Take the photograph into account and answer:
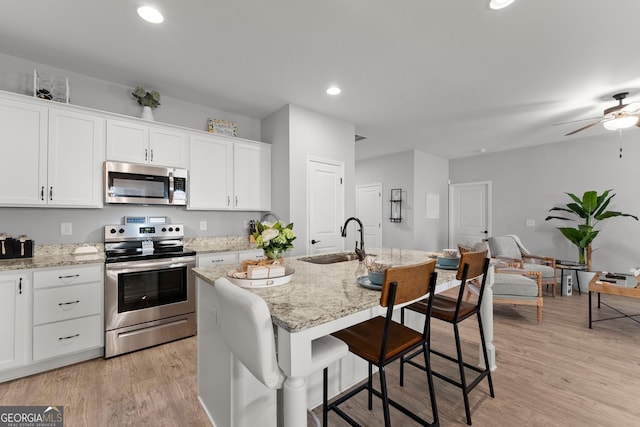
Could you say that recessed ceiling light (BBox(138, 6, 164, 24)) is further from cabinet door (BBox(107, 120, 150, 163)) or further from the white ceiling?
cabinet door (BBox(107, 120, 150, 163))

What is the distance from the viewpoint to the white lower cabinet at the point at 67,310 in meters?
2.21

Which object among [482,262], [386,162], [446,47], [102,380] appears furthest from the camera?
[386,162]

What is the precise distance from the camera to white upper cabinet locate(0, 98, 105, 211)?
7.64ft

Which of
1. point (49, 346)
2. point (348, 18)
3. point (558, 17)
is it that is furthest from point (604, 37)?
point (49, 346)

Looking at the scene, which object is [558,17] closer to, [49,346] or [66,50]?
[66,50]

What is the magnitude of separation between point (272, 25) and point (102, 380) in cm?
298

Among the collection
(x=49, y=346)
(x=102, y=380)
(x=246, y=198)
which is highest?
(x=246, y=198)

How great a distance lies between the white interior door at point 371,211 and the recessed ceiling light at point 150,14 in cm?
507

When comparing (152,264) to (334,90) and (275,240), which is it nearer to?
(275,240)

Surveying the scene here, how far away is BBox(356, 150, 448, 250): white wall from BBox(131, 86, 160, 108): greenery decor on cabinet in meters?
4.52

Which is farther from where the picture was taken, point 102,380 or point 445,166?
point 445,166

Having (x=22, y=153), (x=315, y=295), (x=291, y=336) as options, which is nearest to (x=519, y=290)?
(x=315, y=295)

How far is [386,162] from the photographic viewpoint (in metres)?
6.27

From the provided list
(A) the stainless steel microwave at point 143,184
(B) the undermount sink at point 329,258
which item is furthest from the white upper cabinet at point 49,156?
(B) the undermount sink at point 329,258
